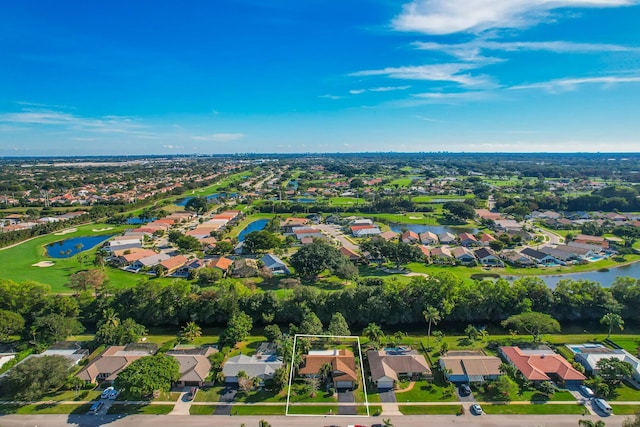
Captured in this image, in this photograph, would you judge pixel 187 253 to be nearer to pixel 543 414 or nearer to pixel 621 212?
pixel 543 414

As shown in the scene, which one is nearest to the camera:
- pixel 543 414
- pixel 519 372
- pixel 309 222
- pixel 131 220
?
pixel 543 414

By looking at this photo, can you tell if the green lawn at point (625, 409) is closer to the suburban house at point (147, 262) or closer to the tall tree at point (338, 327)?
the tall tree at point (338, 327)

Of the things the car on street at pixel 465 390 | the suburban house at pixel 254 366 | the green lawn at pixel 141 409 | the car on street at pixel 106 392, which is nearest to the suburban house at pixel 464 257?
the car on street at pixel 465 390

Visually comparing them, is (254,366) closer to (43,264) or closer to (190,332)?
(190,332)

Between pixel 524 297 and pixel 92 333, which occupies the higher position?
pixel 524 297

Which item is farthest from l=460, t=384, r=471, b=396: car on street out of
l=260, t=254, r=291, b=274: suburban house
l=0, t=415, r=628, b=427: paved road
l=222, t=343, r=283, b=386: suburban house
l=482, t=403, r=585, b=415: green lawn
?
l=260, t=254, r=291, b=274: suburban house

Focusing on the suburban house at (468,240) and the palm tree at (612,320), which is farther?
the suburban house at (468,240)

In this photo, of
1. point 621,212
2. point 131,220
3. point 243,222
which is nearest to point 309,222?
point 243,222
